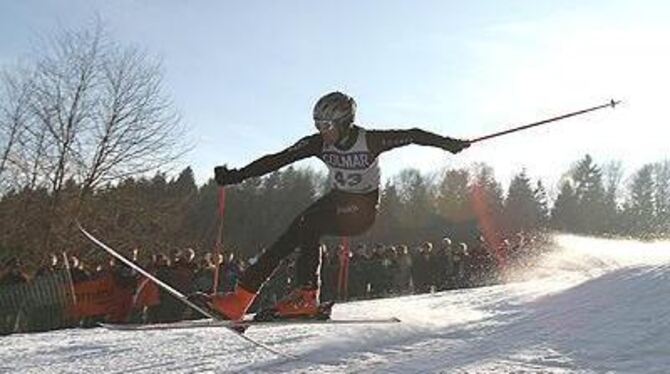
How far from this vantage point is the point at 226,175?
7.45m

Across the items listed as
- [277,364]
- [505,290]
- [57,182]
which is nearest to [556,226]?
[57,182]

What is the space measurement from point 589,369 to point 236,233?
192 feet

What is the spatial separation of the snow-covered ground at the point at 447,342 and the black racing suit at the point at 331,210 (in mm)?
1009

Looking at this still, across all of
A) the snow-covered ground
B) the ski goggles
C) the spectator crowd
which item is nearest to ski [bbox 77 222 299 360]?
the snow-covered ground

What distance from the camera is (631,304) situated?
920cm

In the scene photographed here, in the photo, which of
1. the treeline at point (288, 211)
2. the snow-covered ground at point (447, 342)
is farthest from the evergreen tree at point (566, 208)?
the snow-covered ground at point (447, 342)

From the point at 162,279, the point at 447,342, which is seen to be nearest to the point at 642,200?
the point at 162,279

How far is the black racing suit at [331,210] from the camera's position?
24.8ft

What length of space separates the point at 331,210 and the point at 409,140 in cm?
96

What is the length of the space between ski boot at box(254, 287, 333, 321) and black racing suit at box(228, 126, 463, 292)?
316 millimetres

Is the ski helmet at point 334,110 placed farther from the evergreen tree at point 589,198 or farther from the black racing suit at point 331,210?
the evergreen tree at point 589,198

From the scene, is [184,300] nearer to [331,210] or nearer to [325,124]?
[331,210]

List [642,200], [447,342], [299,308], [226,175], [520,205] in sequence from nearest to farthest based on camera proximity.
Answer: [226,175] → [299,308] → [447,342] → [520,205] → [642,200]

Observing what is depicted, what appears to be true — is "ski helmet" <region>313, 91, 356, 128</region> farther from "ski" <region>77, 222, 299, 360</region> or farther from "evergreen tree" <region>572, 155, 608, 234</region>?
"evergreen tree" <region>572, 155, 608, 234</region>
